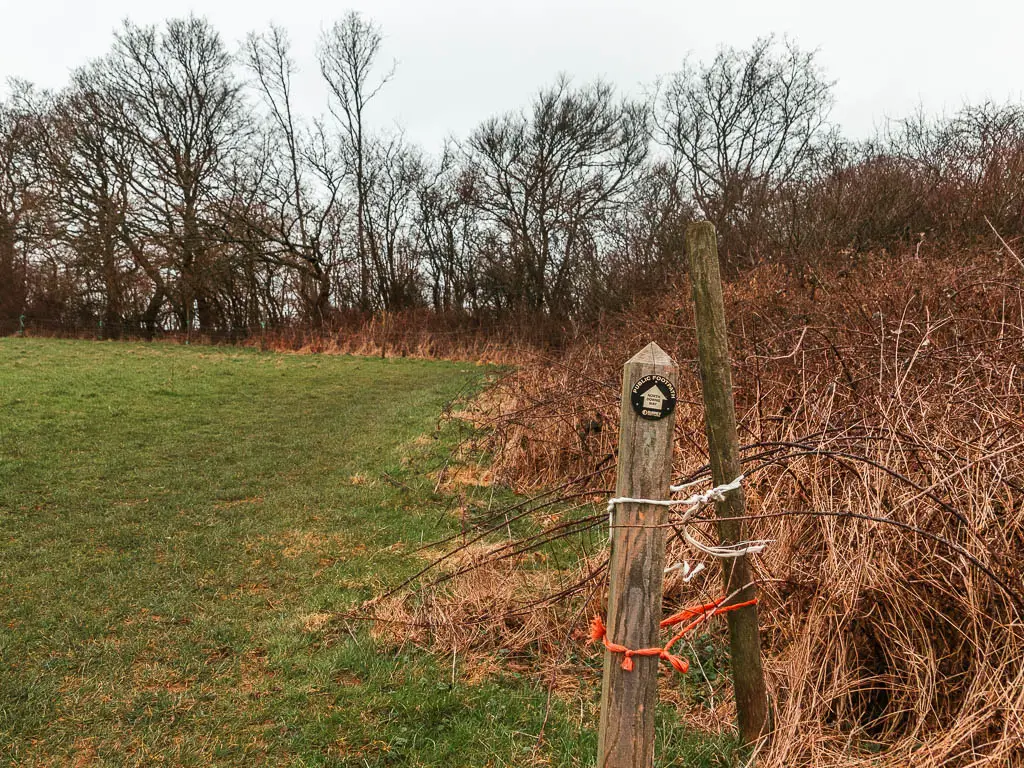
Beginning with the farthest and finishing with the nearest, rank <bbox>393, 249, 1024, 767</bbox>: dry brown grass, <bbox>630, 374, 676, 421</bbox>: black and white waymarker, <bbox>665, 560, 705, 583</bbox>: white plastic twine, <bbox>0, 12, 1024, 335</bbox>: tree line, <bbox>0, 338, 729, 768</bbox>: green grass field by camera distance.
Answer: <bbox>0, 12, 1024, 335</bbox>: tree line → <bbox>0, 338, 729, 768</bbox>: green grass field → <bbox>393, 249, 1024, 767</bbox>: dry brown grass → <bbox>665, 560, 705, 583</bbox>: white plastic twine → <bbox>630, 374, 676, 421</bbox>: black and white waymarker

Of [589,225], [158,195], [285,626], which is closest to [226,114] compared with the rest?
[158,195]

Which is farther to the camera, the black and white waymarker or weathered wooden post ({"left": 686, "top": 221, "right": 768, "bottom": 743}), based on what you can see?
weathered wooden post ({"left": 686, "top": 221, "right": 768, "bottom": 743})

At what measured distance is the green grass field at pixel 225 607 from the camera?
→ 2662 mm

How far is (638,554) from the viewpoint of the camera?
1852mm

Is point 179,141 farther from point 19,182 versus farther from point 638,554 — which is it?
point 638,554

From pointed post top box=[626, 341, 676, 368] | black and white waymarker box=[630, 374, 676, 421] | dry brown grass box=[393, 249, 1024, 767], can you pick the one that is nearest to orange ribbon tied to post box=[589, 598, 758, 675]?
dry brown grass box=[393, 249, 1024, 767]

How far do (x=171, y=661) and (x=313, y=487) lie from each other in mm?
3305

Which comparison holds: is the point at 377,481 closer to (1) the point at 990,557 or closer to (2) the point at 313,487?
(2) the point at 313,487

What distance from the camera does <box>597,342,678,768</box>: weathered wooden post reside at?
1798 millimetres

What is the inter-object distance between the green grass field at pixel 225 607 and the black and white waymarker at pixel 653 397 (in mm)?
1479

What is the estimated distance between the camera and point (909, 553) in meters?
2.62

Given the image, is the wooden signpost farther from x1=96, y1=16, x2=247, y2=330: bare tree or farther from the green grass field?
x1=96, y1=16, x2=247, y2=330: bare tree

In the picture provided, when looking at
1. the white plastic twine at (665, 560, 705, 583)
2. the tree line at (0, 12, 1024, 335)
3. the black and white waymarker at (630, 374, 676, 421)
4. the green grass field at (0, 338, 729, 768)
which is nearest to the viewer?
the black and white waymarker at (630, 374, 676, 421)

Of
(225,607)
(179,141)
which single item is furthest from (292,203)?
(225,607)
